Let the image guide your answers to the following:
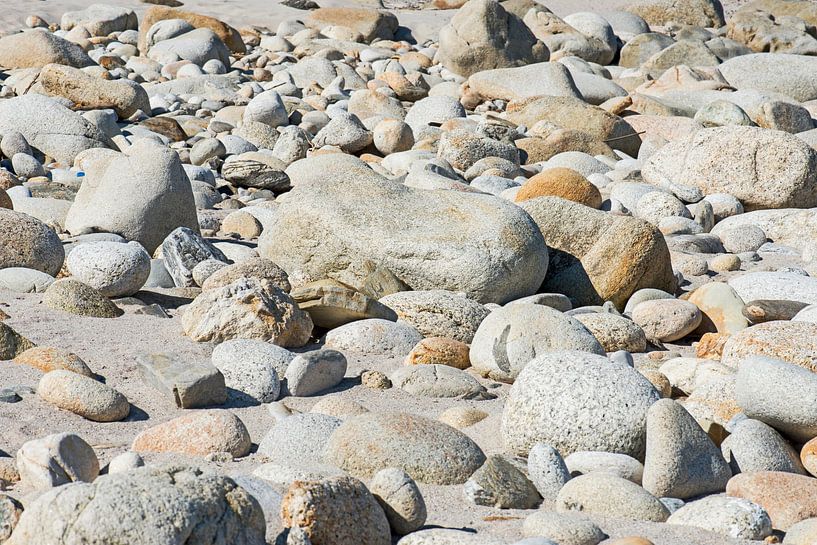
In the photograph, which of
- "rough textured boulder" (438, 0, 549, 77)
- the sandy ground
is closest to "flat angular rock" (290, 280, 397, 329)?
"rough textured boulder" (438, 0, 549, 77)

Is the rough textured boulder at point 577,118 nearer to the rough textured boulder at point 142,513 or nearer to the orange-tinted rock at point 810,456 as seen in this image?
the orange-tinted rock at point 810,456

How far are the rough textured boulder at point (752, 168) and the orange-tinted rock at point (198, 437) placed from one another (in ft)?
21.4

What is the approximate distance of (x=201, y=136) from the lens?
11.4 m

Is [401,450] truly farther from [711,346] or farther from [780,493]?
[711,346]

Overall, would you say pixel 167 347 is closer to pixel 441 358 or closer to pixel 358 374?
pixel 358 374

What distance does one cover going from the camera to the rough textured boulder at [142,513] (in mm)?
2080

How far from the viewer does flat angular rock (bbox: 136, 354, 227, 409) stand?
407 centimetres

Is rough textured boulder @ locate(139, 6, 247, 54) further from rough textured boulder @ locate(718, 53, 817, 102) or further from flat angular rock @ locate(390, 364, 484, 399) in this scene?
flat angular rock @ locate(390, 364, 484, 399)

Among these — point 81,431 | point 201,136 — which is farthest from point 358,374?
point 201,136

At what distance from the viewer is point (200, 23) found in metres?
17.4

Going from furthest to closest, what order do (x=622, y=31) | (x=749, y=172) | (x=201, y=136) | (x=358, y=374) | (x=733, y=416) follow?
(x=622, y=31) → (x=201, y=136) → (x=749, y=172) → (x=358, y=374) → (x=733, y=416)

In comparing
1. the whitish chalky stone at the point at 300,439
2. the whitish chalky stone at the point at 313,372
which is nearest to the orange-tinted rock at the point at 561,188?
the whitish chalky stone at the point at 313,372

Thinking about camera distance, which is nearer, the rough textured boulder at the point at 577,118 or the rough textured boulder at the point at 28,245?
the rough textured boulder at the point at 28,245

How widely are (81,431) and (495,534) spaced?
65.1 inches
